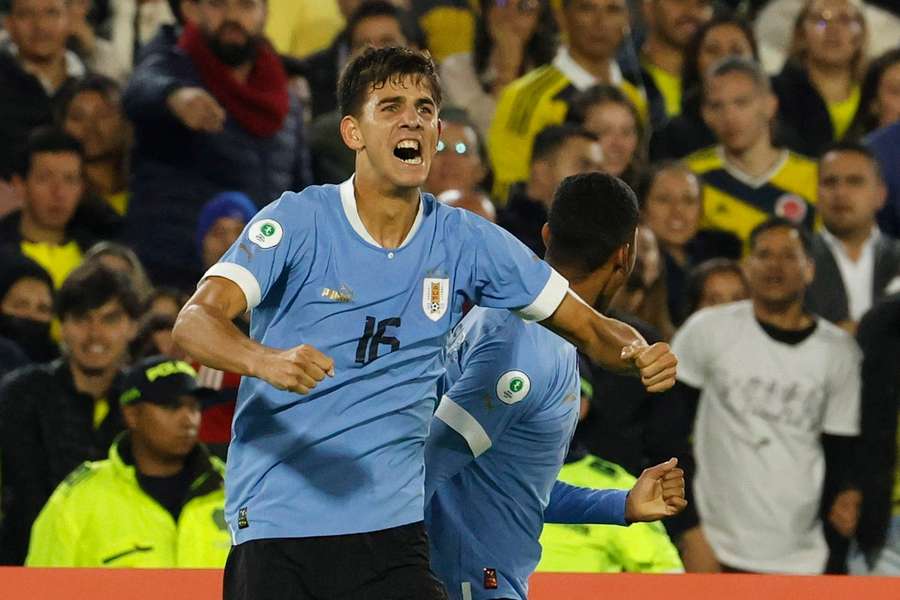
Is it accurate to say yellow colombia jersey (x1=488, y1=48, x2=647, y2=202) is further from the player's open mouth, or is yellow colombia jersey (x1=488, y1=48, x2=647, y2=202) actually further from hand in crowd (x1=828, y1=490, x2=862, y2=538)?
the player's open mouth

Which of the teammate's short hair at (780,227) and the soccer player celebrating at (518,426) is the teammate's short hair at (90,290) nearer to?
the teammate's short hair at (780,227)

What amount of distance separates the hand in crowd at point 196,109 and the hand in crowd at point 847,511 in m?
2.61

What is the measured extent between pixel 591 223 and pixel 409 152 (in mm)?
570

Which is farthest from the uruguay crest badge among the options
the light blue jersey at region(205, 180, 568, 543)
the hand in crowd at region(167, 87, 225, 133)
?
the hand in crowd at region(167, 87, 225, 133)

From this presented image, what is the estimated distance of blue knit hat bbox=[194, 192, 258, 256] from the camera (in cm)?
664

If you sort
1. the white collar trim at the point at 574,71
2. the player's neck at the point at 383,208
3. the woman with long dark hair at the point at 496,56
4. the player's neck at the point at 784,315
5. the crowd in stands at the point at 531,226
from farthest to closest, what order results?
the woman with long dark hair at the point at 496,56 < the white collar trim at the point at 574,71 < the player's neck at the point at 784,315 < the crowd in stands at the point at 531,226 < the player's neck at the point at 383,208

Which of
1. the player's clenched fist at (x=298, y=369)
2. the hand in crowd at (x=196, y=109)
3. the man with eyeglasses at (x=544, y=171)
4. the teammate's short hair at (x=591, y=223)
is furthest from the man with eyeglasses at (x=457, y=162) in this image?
the player's clenched fist at (x=298, y=369)

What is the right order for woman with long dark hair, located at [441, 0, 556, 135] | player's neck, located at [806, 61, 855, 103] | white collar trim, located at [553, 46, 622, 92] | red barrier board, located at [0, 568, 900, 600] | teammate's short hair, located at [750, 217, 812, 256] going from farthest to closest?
player's neck, located at [806, 61, 855, 103]
woman with long dark hair, located at [441, 0, 556, 135]
white collar trim, located at [553, 46, 622, 92]
teammate's short hair, located at [750, 217, 812, 256]
red barrier board, located at [0, 568, 900, 600]

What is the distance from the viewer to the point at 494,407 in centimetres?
364

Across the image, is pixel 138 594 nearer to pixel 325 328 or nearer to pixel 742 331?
pixel 325 328

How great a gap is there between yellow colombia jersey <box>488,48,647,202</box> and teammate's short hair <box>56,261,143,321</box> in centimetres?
175

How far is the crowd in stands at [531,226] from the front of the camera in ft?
18.7

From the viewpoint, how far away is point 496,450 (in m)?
3.77

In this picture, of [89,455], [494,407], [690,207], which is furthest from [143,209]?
[494,407]
